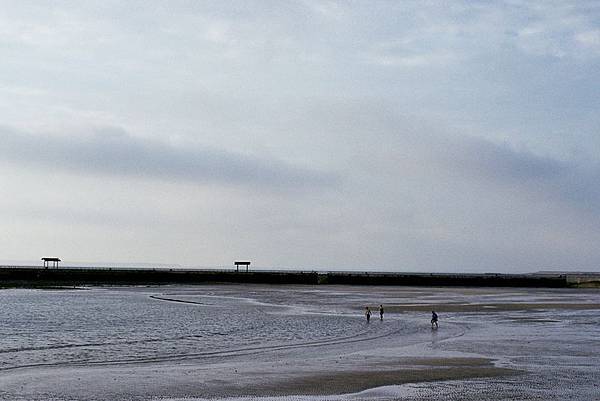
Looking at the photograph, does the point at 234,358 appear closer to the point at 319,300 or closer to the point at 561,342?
the point at 561,342

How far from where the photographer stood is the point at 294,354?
32.8 metres

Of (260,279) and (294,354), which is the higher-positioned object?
(260,279)

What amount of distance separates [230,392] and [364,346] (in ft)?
47.2

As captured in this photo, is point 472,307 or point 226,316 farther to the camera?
point 472,307

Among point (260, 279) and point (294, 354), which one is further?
point (260, 279)

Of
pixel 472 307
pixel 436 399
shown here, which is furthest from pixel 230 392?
pixel 472 307

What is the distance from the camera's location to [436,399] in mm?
21844

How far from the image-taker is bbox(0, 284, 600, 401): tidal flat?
23344 mm

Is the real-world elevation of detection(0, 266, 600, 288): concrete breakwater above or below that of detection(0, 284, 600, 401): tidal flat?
above

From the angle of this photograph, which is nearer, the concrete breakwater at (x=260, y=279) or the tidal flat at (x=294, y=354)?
the tidal flat at (x=294, y=354)

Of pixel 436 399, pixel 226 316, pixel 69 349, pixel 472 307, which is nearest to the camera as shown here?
pixel 436 399

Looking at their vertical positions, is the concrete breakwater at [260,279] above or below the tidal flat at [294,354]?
above

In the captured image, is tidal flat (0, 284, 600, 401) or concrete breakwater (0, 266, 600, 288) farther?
concrete breakwater (0, 266, 600, 288)

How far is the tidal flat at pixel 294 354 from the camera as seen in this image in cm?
2334
